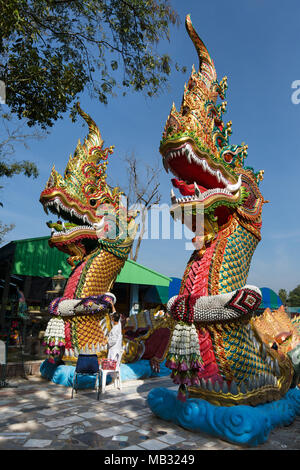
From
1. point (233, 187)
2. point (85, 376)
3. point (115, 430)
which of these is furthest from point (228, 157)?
point (85, 376)

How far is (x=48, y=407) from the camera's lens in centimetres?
448

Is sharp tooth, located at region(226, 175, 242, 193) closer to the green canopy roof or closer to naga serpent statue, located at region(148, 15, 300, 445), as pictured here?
naga serpent statue, located at region(148, 15, 300, 445)

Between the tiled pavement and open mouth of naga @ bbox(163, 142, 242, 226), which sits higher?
open mouth of naga @ bbox(163, 142, 242, 226)

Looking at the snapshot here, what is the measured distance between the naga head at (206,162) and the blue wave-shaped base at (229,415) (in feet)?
5.94

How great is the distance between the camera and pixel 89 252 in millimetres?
7098

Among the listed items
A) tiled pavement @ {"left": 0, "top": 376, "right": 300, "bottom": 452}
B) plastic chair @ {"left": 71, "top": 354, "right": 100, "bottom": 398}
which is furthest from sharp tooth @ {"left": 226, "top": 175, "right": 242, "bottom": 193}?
plastic chair @ {"left": 71, "top": 354, "right": 100, "bottom": 398}

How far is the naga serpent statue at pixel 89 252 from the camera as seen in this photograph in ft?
19.7

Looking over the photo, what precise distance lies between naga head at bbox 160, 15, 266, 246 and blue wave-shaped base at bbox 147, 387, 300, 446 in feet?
5.94

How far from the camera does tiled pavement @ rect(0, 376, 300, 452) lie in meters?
3.16

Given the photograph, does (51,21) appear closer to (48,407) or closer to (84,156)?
(84,156)

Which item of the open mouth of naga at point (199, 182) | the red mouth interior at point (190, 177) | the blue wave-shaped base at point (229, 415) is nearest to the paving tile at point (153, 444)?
the blue wave-shaped base at point (229, 415)

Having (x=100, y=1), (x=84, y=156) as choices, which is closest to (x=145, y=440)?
(x=84, y=156)

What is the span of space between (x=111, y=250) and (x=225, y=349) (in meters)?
3.73

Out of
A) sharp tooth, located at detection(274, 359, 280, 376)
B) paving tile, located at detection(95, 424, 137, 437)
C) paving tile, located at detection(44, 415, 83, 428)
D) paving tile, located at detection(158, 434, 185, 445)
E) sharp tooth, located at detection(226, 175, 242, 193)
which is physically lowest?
paving tile, located at detection(44, 415, 83, 428)
